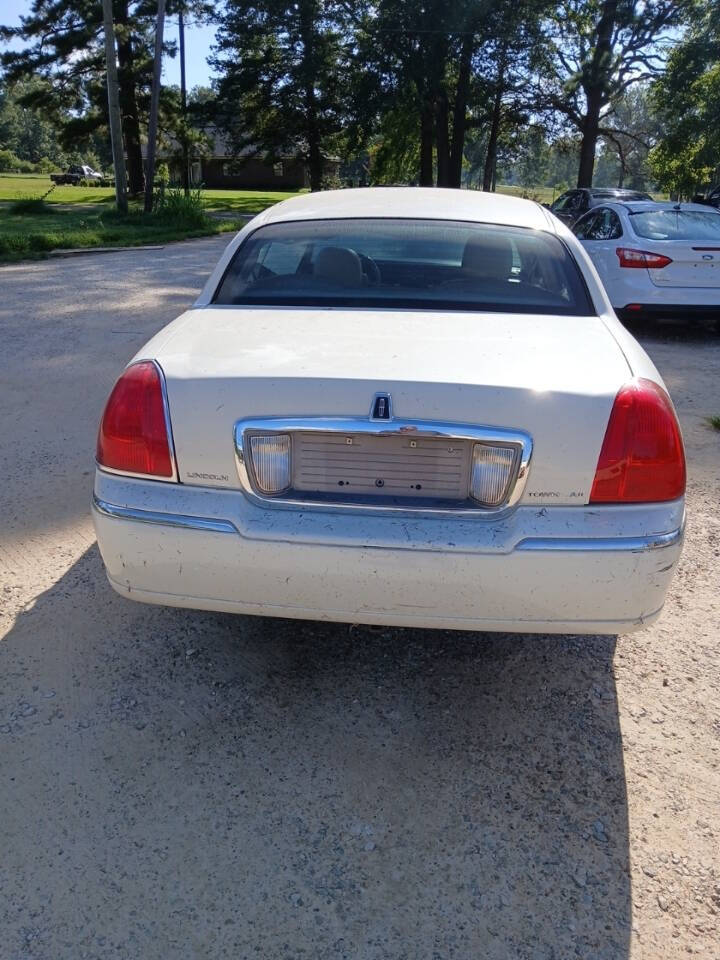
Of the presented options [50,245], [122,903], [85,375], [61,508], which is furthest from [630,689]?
[50,245]

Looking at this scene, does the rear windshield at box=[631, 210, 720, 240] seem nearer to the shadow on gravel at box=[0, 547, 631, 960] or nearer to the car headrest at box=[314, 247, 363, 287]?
the car headrest at box=[314, 247, 363, 287]

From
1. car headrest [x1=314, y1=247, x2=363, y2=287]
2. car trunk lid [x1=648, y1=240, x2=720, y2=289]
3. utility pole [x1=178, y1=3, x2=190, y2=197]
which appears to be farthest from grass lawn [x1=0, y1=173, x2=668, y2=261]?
car headrest [x1=314, y1=247, x2=363, y2=287]

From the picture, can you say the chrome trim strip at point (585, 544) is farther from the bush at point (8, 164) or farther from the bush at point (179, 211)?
the bush at point (8, 164)

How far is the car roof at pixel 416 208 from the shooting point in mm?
3402

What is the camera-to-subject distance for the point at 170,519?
89.7 inches

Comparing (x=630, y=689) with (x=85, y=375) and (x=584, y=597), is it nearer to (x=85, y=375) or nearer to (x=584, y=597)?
(x=584, y=597)

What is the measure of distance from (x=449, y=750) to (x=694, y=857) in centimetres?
72

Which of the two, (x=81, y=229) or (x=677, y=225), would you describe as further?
(x=81, y=229)

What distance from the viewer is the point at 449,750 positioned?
7.98 feet

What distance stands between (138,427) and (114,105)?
2269 centimetres

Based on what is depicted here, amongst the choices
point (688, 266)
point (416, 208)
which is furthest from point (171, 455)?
point (688, 266)

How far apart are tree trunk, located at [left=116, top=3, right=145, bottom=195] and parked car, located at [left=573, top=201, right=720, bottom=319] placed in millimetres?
31313

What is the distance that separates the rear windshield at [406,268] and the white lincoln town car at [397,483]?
0.55 metres

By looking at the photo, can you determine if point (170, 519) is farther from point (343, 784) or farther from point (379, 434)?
point (343, 784)
